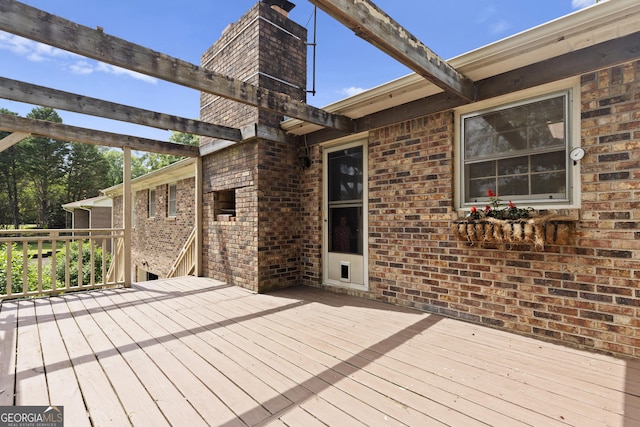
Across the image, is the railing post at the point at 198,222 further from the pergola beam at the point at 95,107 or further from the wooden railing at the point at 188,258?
the pergola beam at the point at 95,107

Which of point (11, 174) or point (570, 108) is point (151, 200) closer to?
point (570, 108)

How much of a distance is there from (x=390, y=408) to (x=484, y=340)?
1.44 metres

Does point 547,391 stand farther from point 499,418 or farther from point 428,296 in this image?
point 428,296

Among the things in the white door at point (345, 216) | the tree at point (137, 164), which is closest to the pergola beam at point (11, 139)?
the white door at point (345, 216)

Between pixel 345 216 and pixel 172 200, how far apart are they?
19.6ft

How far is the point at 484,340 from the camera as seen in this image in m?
2.68

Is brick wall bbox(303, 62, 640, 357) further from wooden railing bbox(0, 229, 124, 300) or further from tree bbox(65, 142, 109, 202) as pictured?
tree bbox(65, 142, 109, 202)

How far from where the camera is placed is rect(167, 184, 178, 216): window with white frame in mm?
8188

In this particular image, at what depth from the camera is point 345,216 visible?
453 cm

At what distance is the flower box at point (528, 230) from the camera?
8.13 ft

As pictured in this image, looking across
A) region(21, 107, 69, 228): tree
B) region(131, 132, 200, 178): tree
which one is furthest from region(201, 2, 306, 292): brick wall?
region(21, 107, 69, 228): tree

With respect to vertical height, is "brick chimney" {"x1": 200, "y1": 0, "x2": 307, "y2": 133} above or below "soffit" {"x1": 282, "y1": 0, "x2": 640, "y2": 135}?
above

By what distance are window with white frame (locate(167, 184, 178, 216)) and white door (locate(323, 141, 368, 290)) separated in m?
5.28

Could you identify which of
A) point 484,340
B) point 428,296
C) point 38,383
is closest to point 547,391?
Result: point 484,340
